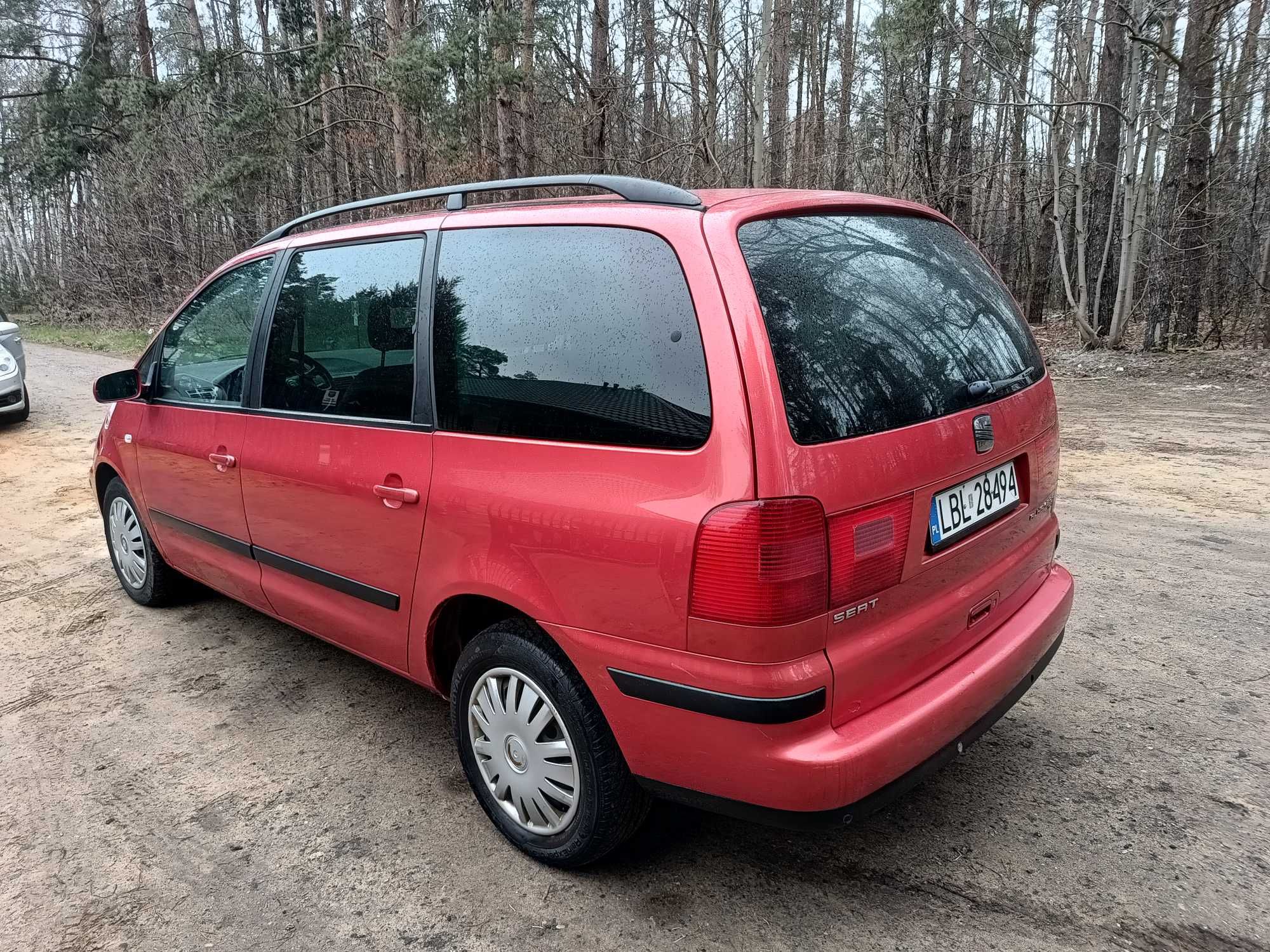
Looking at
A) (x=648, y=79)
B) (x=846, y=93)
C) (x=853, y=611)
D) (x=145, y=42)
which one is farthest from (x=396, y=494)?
(x=145, y=42)

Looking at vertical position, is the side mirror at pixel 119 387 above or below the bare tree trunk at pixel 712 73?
below

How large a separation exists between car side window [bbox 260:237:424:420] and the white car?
26.1ft

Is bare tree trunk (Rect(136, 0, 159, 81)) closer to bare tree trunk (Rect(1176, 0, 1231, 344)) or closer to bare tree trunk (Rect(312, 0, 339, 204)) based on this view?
bare tree trunk (Rect(312, 0, 339, 204))

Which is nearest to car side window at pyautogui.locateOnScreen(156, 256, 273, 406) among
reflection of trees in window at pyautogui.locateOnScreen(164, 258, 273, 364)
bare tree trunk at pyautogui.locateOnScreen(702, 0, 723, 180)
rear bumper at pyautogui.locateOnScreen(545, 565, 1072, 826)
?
reflection of trees in window at pyautogui.locateOnScreen(164, 258, 273, 364)

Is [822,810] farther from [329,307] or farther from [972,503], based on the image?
[329,307]

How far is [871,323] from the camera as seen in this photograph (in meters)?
2.13

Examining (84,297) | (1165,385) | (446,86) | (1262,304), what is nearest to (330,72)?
(446,86)

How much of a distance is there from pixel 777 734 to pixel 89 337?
77.7 ft

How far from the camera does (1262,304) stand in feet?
39.5

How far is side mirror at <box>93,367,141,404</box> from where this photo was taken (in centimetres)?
389

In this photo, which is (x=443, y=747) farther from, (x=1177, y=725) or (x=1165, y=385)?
(x=1165, y=385)

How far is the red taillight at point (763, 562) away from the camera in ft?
5.87

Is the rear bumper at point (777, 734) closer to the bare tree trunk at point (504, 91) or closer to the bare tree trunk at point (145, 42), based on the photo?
the bare tree trunk at point (504, 91)

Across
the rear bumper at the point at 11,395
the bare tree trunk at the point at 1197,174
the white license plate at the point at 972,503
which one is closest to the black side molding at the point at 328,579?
the white license plate at the point at 972,503
